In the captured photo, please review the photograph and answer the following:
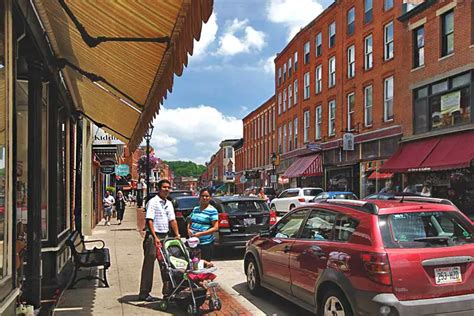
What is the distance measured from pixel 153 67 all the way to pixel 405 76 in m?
23.9

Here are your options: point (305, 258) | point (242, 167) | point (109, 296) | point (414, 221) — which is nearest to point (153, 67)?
point (305, 258)

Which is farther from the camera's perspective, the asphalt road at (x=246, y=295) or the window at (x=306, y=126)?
the window at (x=306, y=126)

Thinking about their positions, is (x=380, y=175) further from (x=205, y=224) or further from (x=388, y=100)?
(x=205, y=224)

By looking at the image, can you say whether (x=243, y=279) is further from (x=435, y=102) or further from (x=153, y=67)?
(x=435, y=102)

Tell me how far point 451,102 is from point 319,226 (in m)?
19.2

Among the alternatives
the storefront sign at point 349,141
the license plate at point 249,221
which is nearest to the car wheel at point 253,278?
the license plate at point 249,221

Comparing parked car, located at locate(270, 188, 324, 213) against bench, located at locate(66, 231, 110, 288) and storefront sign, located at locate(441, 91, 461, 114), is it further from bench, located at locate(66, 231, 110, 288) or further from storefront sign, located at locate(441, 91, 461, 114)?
bench, located at locate(66, 231, 110, 288)

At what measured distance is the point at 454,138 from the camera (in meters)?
22.3

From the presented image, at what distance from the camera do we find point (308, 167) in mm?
38469

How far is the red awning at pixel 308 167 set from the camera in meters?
37.9

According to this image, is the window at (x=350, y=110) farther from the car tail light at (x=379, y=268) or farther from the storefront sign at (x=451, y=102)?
the car tail light at (x=379, y=268)

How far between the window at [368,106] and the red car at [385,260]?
1012 inches

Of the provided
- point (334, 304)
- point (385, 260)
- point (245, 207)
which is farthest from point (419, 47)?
point (385, 260)

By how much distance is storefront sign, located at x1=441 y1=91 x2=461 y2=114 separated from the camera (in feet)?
73.9
